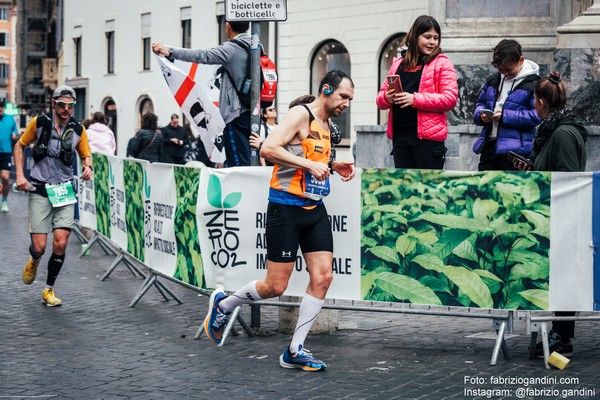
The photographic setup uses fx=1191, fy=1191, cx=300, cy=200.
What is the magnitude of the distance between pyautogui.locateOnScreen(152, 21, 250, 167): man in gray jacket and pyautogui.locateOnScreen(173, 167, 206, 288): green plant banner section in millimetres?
480

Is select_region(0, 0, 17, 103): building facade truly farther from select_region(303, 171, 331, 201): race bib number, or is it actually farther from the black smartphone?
select_region(303, 171, 331, 201): race bib number

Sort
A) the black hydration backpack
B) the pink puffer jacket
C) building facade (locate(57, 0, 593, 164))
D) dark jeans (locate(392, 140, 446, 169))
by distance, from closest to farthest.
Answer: the pink puffer jacket
dark jeans (locate(392, 140, 446, 169))
the black hydration backpack
building facade (locate(57, 0, 593, 164))

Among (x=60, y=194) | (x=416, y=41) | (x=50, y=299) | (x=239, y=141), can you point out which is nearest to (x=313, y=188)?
(x=416, y=41)

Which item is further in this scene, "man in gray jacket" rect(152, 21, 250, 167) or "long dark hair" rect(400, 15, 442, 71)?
"man in gray jacket" rect(152, 21, 250, 167)

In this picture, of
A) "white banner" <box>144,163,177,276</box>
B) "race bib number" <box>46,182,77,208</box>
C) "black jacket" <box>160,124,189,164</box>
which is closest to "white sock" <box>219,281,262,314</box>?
"white banner" <box>144,163,177,276</box>

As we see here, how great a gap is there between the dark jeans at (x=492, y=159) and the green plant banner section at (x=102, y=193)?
4607 mm

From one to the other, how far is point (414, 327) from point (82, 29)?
1634 inches

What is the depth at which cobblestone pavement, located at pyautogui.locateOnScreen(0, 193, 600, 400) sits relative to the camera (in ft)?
22.8

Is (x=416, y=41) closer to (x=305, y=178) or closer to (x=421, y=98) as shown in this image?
(x=421, y=98)

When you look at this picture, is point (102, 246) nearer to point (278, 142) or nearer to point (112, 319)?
point (112, 319)

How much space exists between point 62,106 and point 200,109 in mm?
1703

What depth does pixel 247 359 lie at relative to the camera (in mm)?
7969

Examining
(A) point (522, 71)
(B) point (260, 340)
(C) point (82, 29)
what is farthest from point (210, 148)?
(C) point (82, 29)

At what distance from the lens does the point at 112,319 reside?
9773mm
